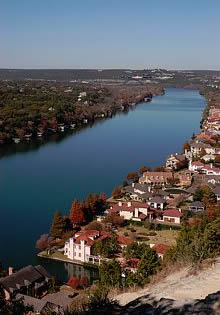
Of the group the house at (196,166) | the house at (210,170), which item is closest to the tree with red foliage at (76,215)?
the house at (210,170)

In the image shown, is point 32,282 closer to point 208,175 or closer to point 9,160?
point 208,175

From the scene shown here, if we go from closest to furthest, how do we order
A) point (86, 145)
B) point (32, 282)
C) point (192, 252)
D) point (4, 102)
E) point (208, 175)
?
1. point (192, 252)
2. point (32, 282)
3. point (208, 175)
4. point (86, 145)
5. point (4, 102)

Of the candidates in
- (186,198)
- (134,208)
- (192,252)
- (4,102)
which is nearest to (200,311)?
(192,252)

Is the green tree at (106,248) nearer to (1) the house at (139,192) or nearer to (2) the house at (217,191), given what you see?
(1) the house at (139,192)

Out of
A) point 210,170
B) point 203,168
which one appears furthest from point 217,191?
point 203,168

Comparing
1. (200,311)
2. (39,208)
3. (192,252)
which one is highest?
(200,311)

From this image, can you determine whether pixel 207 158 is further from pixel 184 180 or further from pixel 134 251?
pixel 134 251

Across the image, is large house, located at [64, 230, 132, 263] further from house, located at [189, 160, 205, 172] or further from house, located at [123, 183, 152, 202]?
house, located at [189, 160, 205, 172]
